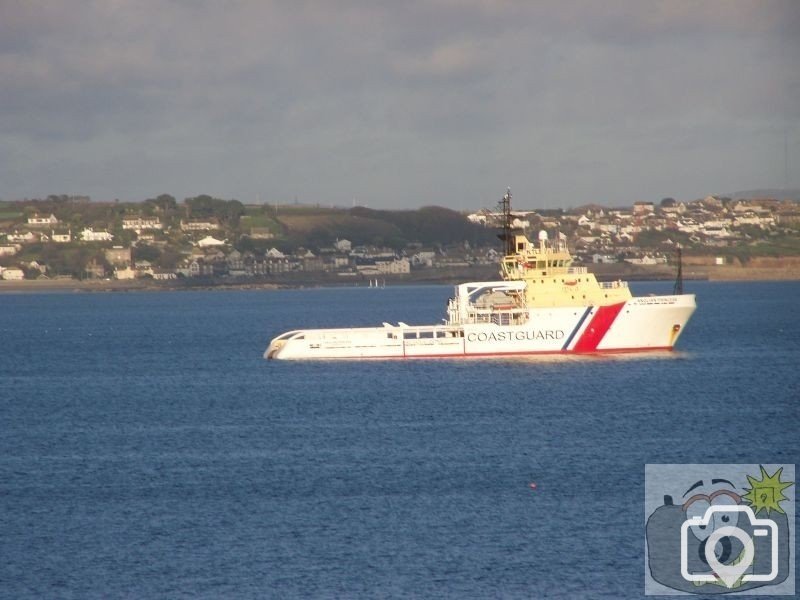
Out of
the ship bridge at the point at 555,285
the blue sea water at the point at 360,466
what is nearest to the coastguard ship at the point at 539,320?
the ship bridge at the point at 555,285

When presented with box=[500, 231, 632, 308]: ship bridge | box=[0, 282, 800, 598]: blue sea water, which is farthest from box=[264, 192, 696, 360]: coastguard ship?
box=[0, 282, 800, 598]: blue sea water

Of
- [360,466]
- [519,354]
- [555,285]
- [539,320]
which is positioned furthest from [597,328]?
[360,466]

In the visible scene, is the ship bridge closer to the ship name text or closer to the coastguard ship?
the coastguard ship

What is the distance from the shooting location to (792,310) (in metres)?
145

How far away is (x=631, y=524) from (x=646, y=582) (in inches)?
182

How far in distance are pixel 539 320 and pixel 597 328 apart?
284 centimetres

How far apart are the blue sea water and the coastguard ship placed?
1.17 m

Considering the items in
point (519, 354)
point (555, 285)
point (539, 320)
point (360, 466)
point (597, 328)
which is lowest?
point (360, 466)

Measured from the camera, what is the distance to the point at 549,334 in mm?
69125

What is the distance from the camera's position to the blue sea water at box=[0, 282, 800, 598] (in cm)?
2939

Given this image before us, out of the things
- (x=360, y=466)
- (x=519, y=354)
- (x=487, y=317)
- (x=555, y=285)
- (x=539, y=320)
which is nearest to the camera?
(x=360, y=466)

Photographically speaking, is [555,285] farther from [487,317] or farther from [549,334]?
[487,317]

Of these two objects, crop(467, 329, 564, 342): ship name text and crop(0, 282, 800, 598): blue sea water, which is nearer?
crop(0, 282, 800, 598): blue sea water

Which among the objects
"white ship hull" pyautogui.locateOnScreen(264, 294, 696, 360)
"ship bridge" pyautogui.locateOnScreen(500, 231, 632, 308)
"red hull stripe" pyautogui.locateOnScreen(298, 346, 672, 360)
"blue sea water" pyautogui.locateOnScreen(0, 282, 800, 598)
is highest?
"ship bridge" pyautogui.locateOnScreen(500, 231, 632, 308)
